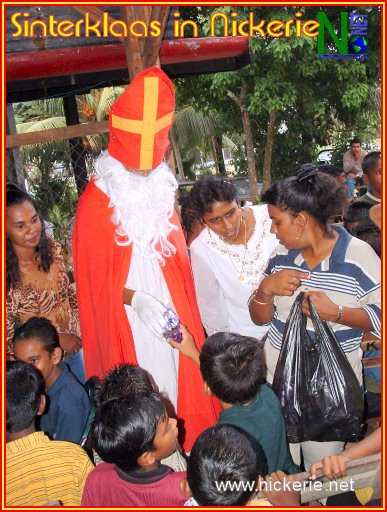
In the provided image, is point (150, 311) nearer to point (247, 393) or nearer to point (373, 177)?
point (247, 393)

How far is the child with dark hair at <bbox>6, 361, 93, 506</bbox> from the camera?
1.95 meters

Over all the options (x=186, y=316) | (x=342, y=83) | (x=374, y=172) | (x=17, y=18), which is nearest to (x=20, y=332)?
(x=186, y=316)

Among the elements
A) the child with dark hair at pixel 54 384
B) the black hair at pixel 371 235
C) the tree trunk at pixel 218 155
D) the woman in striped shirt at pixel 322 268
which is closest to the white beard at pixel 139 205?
the child with dark hair at pixel 54 384

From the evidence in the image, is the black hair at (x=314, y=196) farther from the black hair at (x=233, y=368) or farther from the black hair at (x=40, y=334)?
the black hair at (x=40, y=334)

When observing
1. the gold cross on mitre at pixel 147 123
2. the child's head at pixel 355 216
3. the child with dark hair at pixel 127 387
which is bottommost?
the child with dark hair at pixel 127 387

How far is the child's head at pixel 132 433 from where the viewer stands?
70.6 inches

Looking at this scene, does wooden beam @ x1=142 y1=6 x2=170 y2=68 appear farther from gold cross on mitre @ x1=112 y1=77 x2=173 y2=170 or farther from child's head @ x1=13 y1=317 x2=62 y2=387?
child's head @ x1=13 y1=317 x2=62 y2=387

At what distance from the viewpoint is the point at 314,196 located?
218 centimetres

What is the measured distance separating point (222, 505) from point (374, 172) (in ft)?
10.5

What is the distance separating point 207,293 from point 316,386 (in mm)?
911

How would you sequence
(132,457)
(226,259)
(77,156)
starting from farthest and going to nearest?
1. (77,156)
2. (226,259)
3. (132,457)

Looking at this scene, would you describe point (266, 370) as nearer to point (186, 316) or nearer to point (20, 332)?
point (186, 316)

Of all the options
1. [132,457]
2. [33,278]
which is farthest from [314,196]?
[33,278]

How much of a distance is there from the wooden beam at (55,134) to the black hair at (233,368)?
1876mm
